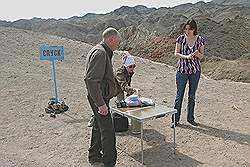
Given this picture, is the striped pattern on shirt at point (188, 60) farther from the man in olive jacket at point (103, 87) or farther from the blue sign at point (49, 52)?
the blue sign at point (49, 52)

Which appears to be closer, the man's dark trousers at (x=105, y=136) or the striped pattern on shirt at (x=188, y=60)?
the man's dark trousers at (x=105, y=136)

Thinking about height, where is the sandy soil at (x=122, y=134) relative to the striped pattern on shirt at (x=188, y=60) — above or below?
below

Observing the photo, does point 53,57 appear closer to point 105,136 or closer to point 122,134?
point 122,134

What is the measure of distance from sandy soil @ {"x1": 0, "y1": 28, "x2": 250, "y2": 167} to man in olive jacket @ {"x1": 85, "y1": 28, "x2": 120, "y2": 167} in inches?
20.0

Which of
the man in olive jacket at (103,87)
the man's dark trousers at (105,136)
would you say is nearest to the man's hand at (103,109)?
the man in olive jacket at (103,87)

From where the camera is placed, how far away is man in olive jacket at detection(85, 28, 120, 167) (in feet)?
14.0

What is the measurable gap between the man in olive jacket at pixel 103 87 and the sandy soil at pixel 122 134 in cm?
51

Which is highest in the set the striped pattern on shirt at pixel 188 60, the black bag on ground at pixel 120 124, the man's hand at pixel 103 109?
the striped pattern on shirt at pixel 188 60

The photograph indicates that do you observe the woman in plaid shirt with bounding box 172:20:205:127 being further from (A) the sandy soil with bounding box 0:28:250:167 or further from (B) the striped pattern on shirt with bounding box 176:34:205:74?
(A) the sandy soil with bounding box 0:28:250:167

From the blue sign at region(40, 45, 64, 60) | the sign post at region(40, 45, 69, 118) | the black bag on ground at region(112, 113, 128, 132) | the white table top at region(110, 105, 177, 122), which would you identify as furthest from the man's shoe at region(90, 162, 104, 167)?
the blue sign at region(40, 45, 64, 60)

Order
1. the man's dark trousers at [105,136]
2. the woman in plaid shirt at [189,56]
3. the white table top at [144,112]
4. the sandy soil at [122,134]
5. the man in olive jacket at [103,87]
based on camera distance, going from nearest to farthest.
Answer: the man in olive jacket at [103,87] → the man's dark trousers at [105,136] → the white table top at [144,112] → the sandy soil at [122,134] → the woman in plaid shirt at [189,56]

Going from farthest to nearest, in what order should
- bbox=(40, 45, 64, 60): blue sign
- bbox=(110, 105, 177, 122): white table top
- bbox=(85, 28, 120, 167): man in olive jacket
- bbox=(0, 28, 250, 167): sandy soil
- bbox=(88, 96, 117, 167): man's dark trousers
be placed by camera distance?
1. bbox=(40, 45, 64, 60): blue sign
2. bbox=(0, 28, 250, 167): sandy soil
3. bbox=(110, 105, 177, 122): white table top
4. bbox=(88, 96, 117, 167): man's dark trousers
5. bbox=(85, 28, 120, 167): man in olive jacket

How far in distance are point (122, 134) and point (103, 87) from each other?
5.43 feet

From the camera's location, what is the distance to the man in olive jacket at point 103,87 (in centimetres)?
427
